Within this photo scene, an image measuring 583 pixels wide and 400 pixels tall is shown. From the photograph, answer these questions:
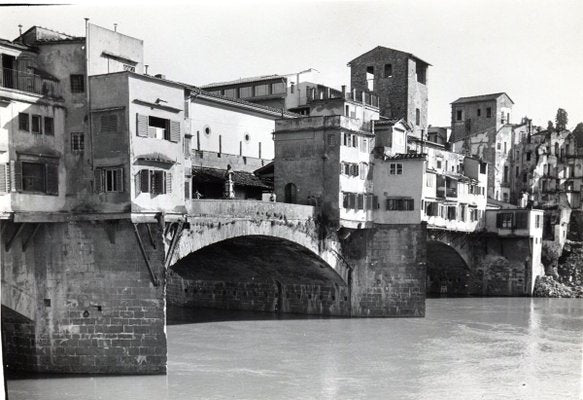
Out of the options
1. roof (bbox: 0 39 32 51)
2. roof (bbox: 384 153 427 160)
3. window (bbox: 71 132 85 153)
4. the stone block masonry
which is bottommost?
the stone block masonry

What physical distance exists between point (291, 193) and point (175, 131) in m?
10.9

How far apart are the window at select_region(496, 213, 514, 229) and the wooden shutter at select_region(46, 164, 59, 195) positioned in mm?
31678

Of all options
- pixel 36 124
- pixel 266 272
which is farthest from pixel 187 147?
pixel 266 272

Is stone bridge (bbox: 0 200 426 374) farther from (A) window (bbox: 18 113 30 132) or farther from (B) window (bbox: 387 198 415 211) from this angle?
(B) window (bbox: 387 198 415 211)

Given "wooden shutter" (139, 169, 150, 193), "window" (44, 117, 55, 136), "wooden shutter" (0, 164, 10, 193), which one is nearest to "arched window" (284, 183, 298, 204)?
"wooden shutter" (139, 169, 150, 193)

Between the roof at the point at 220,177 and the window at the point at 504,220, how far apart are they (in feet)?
60.5

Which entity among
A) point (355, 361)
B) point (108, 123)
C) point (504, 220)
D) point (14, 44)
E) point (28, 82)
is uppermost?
point (14, 44)

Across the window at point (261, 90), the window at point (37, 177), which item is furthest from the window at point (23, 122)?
the window at point (261, 90)

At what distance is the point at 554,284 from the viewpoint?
4228cm

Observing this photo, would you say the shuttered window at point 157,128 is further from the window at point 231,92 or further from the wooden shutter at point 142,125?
the window at point 231,92

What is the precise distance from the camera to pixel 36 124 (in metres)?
17.9

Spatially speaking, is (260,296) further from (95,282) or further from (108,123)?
(108,123)

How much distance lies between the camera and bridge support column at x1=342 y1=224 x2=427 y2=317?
30422 mm

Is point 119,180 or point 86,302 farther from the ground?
point 119,180
